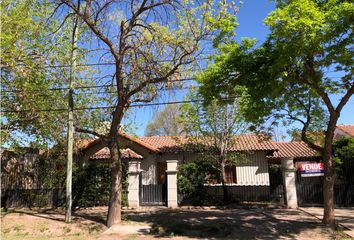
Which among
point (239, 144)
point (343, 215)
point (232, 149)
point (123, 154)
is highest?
point (239, 144)

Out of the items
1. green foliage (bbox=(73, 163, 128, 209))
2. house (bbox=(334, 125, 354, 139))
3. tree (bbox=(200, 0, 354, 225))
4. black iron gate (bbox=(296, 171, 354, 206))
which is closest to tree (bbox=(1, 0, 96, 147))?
green foliage (bbox=(73, 163, 128, 209))

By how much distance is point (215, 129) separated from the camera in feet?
69.4

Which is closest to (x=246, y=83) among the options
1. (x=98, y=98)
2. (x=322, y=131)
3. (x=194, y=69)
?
(x=194, y=69)

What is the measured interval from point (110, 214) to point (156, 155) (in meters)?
13.1

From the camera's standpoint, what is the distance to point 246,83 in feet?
40.5

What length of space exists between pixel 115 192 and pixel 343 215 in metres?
9.69

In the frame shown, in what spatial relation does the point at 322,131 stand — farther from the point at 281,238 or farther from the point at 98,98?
the point at 98,98

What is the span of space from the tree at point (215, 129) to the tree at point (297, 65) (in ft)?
22.6

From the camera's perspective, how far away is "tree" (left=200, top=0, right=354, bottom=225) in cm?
1013

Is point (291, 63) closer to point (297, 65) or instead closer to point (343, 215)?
point (297, 65)

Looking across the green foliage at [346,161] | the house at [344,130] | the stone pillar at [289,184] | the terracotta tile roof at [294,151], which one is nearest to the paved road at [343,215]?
the stone pillar at [289,184]

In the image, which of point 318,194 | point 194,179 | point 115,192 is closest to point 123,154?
point 194,179

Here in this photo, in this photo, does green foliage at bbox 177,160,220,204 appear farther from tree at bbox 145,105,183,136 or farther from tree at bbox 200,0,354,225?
tree at bbox 145,105,183,136

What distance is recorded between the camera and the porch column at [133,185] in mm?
18688
